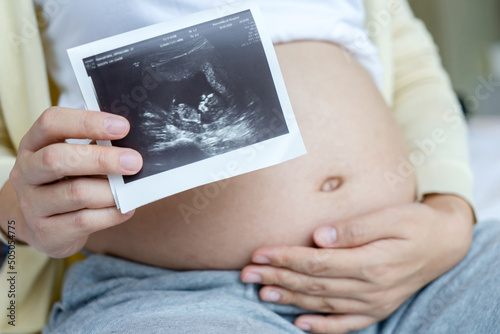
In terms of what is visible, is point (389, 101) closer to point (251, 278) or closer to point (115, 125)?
point (251, 278)

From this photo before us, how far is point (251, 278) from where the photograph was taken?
0.69 m

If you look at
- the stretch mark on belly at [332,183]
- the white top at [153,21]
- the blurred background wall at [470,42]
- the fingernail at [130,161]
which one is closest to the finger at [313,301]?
the stretch mark on belly at [332,183]

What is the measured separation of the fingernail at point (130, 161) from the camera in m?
0.53

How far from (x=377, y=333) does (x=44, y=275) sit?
600 millimetres

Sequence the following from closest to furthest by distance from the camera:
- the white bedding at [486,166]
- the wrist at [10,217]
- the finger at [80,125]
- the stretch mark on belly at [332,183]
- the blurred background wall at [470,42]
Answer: the finger at [80,125] → the wrist at [10,217] → the stretch mark on belly at [332,183] → the white bedding at [486,166] → the blurred background wall at [470,42]

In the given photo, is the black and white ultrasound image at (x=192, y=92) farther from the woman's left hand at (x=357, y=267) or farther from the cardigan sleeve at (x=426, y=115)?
the cardigan sleeve at (x=426, y=115)

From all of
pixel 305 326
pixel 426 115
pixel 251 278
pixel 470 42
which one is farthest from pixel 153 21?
pixel 470 42

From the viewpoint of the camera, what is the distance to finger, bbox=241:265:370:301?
684 millimetres

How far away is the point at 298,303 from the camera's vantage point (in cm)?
70

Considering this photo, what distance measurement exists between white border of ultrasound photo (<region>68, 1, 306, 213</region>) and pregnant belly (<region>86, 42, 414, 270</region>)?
14cm

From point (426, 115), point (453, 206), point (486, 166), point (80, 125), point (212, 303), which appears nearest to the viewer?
point (80, 125)

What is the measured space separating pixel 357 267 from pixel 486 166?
108 cm

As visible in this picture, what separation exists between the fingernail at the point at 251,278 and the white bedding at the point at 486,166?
0.62 metres

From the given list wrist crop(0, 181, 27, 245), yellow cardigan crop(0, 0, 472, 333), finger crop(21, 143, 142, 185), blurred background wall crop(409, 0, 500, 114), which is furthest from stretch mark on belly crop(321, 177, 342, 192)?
blurred background wall crop(409, 0, 500, 114)
